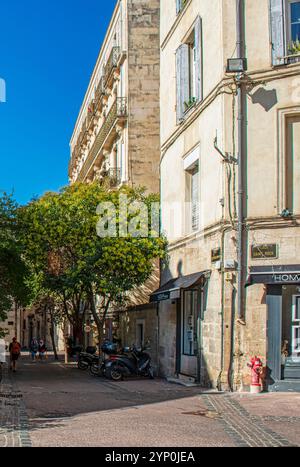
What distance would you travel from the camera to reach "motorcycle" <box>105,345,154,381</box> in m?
22.8

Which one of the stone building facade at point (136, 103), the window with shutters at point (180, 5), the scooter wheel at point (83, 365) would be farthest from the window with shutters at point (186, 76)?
the scooter wheel at point (83, 365)

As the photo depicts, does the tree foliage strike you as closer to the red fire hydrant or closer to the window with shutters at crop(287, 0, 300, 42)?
the red fire hydrant

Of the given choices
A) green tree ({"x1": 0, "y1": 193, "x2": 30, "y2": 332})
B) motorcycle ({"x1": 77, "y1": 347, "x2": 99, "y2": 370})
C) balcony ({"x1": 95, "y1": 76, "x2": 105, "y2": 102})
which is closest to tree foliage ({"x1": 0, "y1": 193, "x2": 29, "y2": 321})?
green tree ({"x1": 0, "y1": 193, "x2": 30, "y2": 332})

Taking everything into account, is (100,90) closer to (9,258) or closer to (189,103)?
(9,258)

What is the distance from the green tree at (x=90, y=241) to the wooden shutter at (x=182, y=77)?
431 centimetres

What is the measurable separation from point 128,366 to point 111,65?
60.9 feet

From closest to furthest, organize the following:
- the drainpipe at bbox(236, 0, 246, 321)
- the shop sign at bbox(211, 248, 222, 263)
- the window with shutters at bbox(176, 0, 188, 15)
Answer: the drainpipe at bbox(236, 0, 246, 321) < the shop sign at bbox(211, 248, 222, 263) < the window with shutters at bbox(176, 0, 188, 15)

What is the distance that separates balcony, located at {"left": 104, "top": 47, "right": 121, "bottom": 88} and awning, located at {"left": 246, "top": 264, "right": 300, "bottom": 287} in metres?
20.1

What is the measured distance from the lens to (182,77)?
22.1 m

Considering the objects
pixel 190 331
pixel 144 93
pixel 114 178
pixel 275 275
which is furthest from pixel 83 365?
pixel 275 275

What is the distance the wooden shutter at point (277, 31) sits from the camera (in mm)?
17547

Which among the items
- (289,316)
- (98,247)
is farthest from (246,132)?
(98,247)

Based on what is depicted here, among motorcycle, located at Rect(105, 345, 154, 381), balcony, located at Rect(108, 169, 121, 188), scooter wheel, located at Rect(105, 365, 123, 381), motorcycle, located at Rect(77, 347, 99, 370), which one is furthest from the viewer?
balcony, located at Rect(108, 169, 121, 188)

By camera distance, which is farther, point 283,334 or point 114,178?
point 114,178
